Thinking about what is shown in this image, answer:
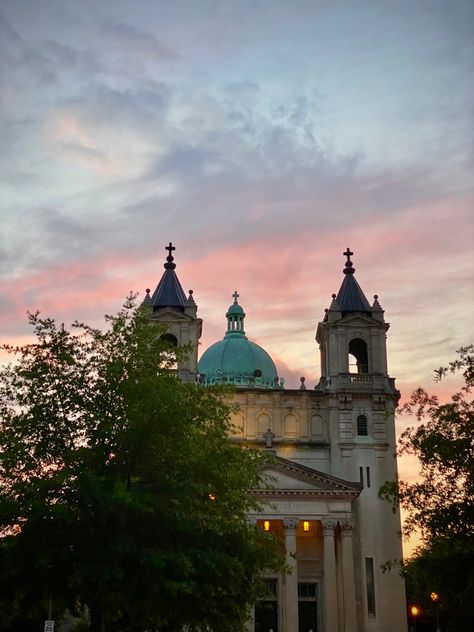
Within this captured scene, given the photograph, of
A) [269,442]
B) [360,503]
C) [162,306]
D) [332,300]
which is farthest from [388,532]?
[162,306]

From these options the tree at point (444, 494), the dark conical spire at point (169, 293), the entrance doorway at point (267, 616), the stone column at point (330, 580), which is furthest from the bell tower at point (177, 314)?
the tree at point (444, 494)

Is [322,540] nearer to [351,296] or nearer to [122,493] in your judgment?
[351,296]

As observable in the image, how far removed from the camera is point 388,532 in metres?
65.7

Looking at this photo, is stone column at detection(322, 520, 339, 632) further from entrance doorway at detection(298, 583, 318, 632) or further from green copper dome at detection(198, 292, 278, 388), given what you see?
green copper dome at detection(198, 292, 278, 388)

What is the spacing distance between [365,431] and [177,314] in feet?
62.0

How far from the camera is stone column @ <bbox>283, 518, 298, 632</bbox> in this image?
193 ft

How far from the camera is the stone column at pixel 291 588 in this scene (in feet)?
193

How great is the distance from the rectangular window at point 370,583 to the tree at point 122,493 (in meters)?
31.5

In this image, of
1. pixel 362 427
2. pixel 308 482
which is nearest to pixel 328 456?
pixel 362 427

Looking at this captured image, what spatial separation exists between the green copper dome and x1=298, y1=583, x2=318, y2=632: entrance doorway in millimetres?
17726

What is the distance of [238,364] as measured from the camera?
249 feet

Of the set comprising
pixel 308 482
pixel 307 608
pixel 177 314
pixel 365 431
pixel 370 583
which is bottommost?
pixel 307 608

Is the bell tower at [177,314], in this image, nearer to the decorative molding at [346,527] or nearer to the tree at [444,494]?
the decorative molding at [346,527]

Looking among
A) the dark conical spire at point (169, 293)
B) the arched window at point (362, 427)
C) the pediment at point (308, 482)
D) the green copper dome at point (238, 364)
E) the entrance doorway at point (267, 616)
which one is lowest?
the entrance doorway at point (267, 616)
